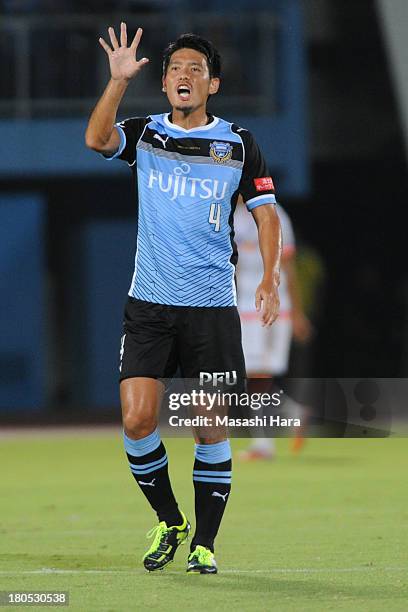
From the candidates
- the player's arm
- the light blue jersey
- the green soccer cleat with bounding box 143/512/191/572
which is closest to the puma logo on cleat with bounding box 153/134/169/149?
the light blue jersey

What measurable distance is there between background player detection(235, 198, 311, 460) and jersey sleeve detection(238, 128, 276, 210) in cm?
584

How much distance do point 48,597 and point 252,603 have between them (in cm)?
86

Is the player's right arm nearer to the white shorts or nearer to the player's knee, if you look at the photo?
the player's knee

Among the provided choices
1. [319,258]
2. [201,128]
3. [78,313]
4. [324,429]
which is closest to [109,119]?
[201,128]

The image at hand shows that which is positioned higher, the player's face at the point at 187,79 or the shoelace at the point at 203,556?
the player's face at the point at 187,79

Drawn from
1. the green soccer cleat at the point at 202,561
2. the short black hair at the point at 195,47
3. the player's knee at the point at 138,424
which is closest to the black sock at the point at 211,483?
the green soccer cleat at the point at 202,561

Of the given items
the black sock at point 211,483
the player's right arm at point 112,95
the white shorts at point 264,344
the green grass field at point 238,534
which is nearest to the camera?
the green grass field at point 238,534

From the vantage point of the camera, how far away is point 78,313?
2327cm

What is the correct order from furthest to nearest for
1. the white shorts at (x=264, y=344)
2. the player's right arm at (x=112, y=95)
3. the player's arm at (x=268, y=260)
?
the white shorts at (x=264, y=344)
the player's arm at (x=268, y=260)
the player's right arm at (x=112, y=95)

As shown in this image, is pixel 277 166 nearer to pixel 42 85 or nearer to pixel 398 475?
pixel 42 85

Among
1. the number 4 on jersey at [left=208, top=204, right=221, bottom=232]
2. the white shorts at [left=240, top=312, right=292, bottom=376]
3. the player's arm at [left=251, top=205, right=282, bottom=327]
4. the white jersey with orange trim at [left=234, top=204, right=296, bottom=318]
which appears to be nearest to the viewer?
the player's arm at [left=251, top=205, right=282, bottom=327]

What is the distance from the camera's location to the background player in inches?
546

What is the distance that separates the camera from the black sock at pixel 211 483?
7.86 m

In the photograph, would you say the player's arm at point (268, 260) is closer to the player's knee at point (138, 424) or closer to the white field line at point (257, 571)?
the player's knee at point (138, 424)
